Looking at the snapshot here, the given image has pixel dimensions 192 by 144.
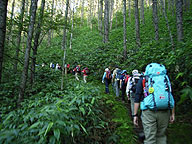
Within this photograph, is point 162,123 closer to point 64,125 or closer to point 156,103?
point 156,103

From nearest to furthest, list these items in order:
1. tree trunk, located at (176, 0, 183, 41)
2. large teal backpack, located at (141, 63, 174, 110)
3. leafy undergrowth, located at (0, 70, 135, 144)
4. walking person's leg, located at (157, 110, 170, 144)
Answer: leafy undergrowth, located at (0, 70, 135, 144)
large teal backpack, located at (141, 63, 174, 110)
walking person's leg, located at (157, 110, 170, 144)
tree trunk, located at (176, 0, 183, 41)

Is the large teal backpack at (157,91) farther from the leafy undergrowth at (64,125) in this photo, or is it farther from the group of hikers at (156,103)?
the leafy undergrowth at (64,125)

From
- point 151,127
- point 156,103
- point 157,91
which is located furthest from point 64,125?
point 157,91

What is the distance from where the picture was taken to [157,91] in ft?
7.72

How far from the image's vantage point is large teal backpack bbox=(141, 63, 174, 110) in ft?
7.59

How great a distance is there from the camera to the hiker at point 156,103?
2326mm

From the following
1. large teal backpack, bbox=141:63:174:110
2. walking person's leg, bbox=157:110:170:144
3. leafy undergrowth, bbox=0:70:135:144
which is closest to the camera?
leafy undergrowth, bbox=0:70:135:144

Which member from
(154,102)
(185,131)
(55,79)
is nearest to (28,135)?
(154,102)

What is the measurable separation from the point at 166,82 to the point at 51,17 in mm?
7410

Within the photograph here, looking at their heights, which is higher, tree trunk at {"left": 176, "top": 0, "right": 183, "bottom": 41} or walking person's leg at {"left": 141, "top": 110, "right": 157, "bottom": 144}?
tree trunk at {"left": 176, "top": 0, "right": 183, "bottom": 41}

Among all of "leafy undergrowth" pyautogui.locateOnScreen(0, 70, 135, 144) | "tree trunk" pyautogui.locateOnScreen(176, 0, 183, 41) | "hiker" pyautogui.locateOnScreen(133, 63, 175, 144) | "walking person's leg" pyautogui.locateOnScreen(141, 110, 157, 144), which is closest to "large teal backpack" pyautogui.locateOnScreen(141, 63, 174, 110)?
"hiker" pyautogui.locateOnScreen(133, 63, 175, 144)

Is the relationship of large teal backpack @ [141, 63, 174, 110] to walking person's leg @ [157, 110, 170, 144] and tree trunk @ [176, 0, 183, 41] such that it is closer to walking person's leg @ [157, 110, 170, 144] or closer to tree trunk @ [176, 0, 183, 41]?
walking person's leg @ [157, 110, 170, 144]

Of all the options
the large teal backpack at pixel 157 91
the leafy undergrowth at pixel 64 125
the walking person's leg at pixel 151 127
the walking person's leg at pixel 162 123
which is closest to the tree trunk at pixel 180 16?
the leafy undergrowth at pixel 64 125

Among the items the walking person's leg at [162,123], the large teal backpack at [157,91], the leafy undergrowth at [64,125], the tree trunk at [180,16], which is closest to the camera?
the leafy undergrowth at [64,125]
